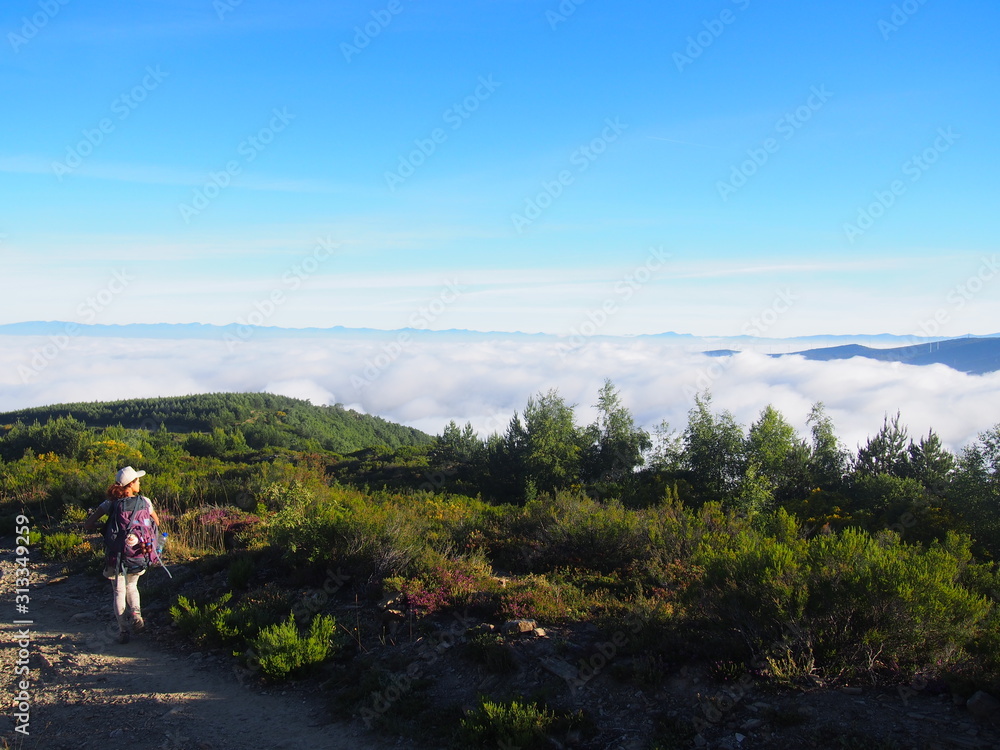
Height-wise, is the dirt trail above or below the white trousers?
below

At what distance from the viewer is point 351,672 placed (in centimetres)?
548

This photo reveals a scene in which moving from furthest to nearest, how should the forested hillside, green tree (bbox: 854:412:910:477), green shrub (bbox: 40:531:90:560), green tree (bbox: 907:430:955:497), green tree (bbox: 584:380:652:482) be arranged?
green tree (bbox: 584:380:652:482) < green tree (bbox: 854:412:910:477) < green tree (bbox: 907:430:955:497) < green shrub (bbox: 40:531:90:560) < the forested hillside

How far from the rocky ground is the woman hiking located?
300 mm

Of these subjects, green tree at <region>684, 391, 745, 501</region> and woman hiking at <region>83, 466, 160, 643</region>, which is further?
green tree at <region>684, 391, 745, 501</region>

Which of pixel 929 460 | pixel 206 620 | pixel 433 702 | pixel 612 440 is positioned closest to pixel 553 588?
pixel 433 702

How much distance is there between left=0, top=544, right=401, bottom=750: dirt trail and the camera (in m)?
4.55

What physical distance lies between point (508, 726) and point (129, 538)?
4583 millimetres

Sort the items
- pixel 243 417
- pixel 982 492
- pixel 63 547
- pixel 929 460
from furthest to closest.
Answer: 1. pixel 243 417
2. pixel 929 460
3. pixel 982 492
4. pixel 63 547

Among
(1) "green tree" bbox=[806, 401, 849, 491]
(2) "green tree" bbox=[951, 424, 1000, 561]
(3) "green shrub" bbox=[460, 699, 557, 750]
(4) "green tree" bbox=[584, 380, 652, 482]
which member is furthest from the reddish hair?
(1) "green tree" bbox=[806, 401, 849, 491]

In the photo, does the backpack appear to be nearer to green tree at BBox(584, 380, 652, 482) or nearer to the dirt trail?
the dirt trail

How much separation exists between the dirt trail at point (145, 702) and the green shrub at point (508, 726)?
767 millimetres

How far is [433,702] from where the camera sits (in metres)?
5.00

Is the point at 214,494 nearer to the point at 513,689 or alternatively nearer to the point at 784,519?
the point at 513,689

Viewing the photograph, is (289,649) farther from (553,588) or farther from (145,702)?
(553,588)
